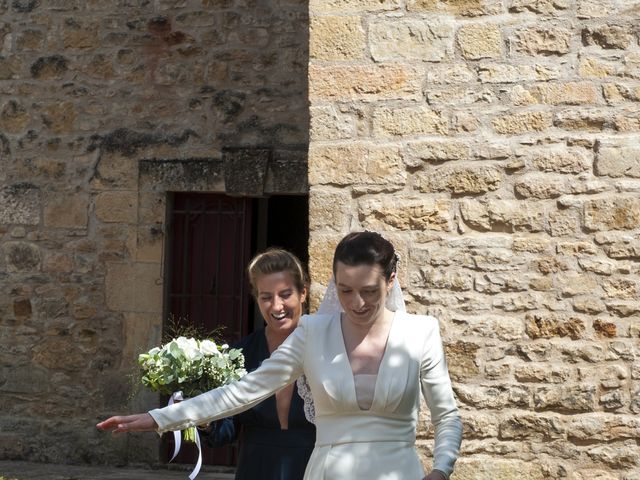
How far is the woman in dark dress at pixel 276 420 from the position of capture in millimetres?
4406

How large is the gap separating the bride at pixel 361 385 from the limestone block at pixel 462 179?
164cm

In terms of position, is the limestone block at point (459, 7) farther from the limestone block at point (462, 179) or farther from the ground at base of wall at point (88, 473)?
the ground at base of wall at point (88, 473)

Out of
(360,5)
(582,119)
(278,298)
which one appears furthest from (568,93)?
(278,298)

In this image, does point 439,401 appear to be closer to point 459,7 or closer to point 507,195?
point 507,195

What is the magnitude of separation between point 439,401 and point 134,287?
5.10 m

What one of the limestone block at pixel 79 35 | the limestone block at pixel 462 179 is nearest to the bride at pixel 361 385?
the limestone block at pixel 462 179

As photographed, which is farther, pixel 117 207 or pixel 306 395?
pixel 117 207

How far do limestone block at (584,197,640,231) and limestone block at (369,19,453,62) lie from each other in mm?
943

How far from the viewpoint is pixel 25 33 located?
894 cm

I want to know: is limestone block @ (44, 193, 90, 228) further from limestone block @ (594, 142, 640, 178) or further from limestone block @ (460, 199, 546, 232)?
limestone block @ (594, 142, 640, 178)

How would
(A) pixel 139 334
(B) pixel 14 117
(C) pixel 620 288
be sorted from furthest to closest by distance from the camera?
(B) pixel 14 117 < (A) pixel 139 334 < (C) pixel 620 288

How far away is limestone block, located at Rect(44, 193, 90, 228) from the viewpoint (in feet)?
28.7

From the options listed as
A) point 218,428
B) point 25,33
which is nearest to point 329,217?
point 218,428

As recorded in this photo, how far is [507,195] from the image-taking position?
5496mm
